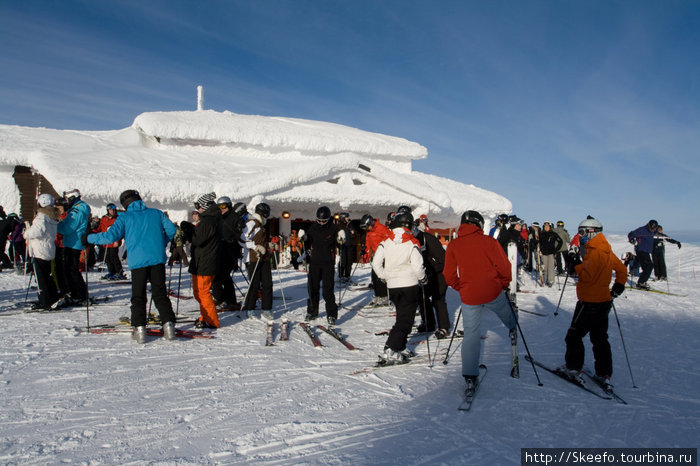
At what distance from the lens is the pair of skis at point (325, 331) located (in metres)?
5.75

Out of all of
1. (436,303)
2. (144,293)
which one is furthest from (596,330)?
(144,293)

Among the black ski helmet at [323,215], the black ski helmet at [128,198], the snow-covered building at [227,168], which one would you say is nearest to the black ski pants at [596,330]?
the black ski helmet at [323,215]

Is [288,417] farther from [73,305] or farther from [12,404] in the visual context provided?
[73,305]

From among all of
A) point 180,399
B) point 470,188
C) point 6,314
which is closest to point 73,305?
point 6,314

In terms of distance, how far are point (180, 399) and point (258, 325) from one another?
299 cm

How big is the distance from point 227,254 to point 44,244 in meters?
2.85

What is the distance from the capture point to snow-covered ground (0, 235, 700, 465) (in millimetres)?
2945

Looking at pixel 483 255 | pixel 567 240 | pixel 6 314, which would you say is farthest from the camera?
pixel 567 240

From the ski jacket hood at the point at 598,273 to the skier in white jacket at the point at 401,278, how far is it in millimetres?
1638

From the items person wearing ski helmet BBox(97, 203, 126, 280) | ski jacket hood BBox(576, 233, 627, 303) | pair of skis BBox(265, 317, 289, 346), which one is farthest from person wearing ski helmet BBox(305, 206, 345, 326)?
person wearing ski helmet BBox(97, 203, 126, 280)

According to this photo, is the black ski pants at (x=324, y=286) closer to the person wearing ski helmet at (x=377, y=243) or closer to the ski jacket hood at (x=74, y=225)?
the person wearing ski helmet at (x=377, y=243)

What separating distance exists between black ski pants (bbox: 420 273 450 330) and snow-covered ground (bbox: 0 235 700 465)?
42cm

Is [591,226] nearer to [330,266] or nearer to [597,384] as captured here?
[597,384]

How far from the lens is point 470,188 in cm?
2309
